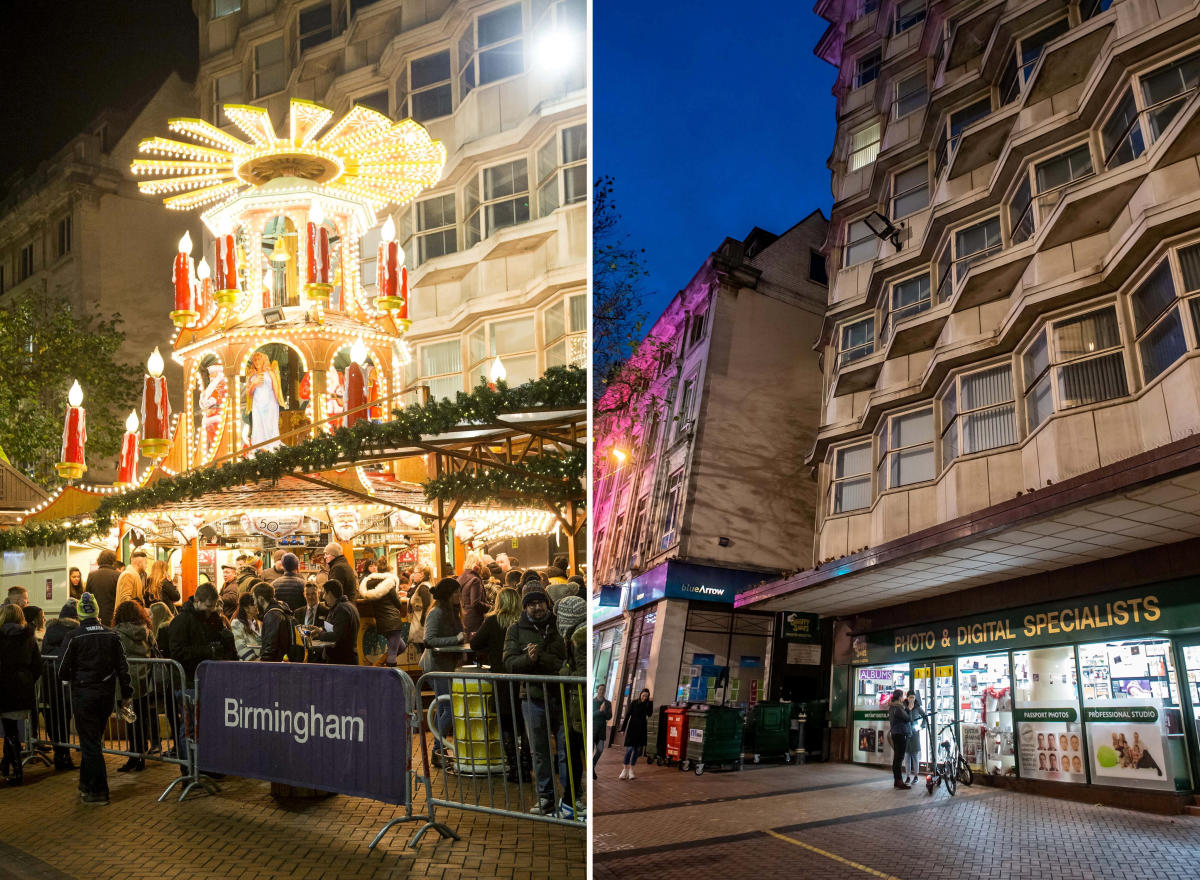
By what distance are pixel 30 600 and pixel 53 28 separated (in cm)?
499

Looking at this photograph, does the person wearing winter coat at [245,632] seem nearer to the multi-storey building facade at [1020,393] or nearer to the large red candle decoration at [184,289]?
the large red candle decoration at [184,289]

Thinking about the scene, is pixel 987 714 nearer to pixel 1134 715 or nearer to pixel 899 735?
pixel 899 735

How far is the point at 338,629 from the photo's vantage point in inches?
249

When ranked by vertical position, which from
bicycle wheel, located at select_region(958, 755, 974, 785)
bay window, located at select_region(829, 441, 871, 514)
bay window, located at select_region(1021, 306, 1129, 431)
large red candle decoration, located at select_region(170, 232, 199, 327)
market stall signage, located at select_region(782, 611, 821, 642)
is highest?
large red candle decoration, located at select_region(170, 232, 199, 327)

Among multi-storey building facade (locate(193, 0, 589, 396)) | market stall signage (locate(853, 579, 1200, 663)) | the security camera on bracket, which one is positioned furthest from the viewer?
multi-storey building facade (locate(193, 0, 589, 396))

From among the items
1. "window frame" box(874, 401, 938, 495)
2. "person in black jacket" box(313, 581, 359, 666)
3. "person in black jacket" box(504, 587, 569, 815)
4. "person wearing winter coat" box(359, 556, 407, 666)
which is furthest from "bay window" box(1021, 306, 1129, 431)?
"person wearing winter coat" box(359, 556, 407, 666)

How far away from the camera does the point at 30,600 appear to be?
8766 millimetres

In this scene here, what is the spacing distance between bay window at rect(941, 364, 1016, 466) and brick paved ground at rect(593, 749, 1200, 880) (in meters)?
2.53

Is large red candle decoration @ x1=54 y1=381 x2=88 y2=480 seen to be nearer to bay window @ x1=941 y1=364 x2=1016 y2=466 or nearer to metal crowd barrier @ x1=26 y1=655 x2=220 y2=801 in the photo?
metal crowd barrier @ x1=26 y1=655 x2=220 y2=801

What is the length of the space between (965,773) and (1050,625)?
1299mm

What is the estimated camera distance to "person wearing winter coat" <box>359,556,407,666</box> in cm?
738

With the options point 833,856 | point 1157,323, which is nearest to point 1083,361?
point 1157,323

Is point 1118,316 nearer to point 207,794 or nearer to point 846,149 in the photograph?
point 846,149

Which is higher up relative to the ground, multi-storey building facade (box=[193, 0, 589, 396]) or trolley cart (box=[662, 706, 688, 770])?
multi-storey building facade (box=[193, 0, 589, 396])
